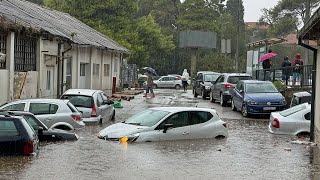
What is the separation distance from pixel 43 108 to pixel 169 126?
4124mm

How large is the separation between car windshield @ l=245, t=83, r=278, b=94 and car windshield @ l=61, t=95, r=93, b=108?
931 centimetres

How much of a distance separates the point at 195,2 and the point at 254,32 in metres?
24.6

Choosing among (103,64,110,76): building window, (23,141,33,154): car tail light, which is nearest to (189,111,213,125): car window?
(23,141,33,154): car tail light

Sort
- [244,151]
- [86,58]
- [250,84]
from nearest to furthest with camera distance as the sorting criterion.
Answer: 1. [244,151]
2. [250,84]
3. [86,58]

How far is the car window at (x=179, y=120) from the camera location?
18.2m

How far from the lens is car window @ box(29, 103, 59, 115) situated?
1903 cm

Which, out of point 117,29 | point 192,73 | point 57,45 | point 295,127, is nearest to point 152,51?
point 192,73

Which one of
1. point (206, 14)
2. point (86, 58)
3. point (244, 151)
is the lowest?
point (244, 151)

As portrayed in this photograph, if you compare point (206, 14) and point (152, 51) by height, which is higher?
point (206, 14)

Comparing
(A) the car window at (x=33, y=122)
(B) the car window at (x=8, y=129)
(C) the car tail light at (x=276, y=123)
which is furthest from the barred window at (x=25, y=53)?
(B) the car window at (x=8, y=129)

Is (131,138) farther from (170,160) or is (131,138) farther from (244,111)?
(244,111)

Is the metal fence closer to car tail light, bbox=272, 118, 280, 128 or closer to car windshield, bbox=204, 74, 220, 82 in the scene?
car windshield, bbox=204, 74, 220, 82

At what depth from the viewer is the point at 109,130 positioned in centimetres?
1859

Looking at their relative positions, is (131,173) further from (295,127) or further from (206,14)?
(206,14)
